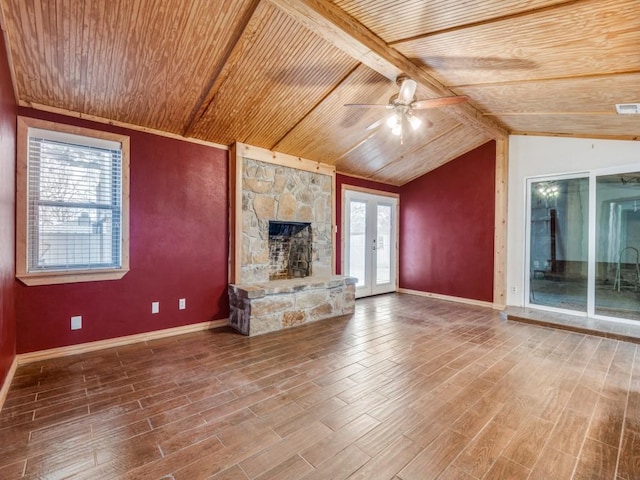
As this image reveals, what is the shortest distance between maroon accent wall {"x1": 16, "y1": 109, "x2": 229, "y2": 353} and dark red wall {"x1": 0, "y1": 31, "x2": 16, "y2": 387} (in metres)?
0.32

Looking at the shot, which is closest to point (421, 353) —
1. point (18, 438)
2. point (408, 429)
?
point (408, 429)

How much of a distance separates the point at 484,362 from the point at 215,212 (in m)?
3.80

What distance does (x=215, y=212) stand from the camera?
14.3ft

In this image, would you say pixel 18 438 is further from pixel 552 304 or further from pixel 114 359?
pixel 552 304

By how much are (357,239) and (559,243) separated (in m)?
3.41

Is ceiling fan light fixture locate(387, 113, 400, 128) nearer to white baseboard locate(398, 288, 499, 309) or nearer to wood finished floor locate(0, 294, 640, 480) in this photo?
wood finished floor locate(0, 294, 640, 480)

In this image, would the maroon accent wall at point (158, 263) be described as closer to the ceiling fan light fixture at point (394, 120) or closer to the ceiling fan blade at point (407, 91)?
the ceiling fan light fixture at point (394, 120)

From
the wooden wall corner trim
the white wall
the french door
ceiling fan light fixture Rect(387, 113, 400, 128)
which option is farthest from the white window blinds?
the white wall

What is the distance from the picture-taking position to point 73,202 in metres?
3.27

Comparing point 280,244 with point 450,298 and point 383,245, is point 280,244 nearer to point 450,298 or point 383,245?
point 383,245

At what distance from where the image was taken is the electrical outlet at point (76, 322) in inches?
129

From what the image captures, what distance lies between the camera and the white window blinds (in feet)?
10.1

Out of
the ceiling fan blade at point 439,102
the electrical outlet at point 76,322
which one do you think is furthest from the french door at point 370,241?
the electrical outlet at point 76,322

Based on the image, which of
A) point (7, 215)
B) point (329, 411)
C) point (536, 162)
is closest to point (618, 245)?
point (536, 162)
